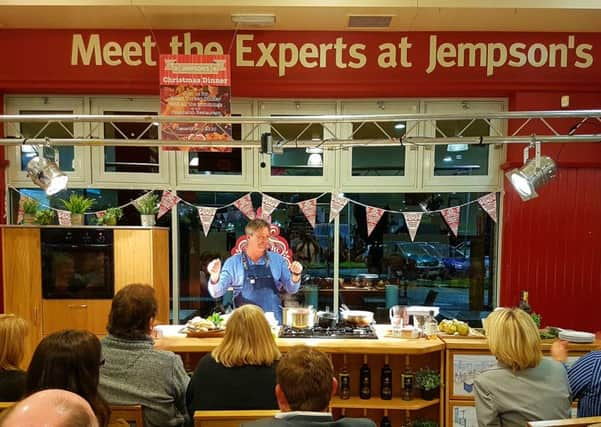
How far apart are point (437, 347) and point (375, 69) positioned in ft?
9.00

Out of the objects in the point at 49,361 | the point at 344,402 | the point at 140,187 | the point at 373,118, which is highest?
the point at 373,118

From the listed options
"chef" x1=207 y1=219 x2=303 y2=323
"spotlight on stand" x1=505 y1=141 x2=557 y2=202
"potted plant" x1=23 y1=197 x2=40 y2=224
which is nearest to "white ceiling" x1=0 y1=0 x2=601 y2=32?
"spotlight on stand" x1=505 y1=141 x2=557 y2=202

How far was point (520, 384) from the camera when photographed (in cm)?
205

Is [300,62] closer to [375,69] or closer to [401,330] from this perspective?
[375,69]

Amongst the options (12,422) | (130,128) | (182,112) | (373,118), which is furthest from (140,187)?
(12,422)

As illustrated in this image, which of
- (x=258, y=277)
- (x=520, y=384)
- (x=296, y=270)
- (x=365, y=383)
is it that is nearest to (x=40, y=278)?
(x=258, y=277)

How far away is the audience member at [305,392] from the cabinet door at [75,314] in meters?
3.00

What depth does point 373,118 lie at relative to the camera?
3.46 m

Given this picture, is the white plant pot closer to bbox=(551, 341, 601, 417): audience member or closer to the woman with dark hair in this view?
the woman with dark hair

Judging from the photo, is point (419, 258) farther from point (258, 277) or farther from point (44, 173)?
point (44, 173)

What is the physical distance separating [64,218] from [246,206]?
5.81ft

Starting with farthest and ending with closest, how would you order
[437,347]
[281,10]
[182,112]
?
[281,10] → [182,112] → [437,347]

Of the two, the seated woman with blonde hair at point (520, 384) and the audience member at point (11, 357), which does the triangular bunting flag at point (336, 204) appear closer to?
the seated woman with blonde hair at point (520, 384)

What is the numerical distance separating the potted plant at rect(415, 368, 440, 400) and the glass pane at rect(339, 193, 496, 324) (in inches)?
69.5
